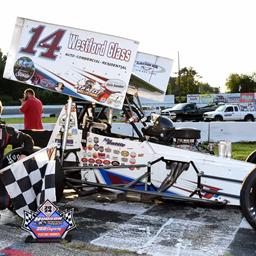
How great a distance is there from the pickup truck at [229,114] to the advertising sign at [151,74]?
24.5 meters

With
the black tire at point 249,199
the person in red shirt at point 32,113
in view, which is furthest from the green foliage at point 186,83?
the black tire at point 249,199

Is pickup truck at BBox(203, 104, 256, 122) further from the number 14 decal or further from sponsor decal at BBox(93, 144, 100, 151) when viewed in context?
the number 14 decal

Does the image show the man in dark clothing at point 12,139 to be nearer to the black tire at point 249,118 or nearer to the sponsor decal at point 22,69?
the sponsor decal at point 22,69

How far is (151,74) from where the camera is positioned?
A: 20.3ft

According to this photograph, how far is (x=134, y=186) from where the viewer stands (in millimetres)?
5348

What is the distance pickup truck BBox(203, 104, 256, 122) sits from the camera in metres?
30.2

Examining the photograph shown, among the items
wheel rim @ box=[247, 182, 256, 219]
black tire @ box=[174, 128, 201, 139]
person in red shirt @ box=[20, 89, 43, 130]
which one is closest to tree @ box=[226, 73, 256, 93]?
person in red shirt @ box=[20, 89, 43, 130]

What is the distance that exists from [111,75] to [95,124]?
3.21 feet

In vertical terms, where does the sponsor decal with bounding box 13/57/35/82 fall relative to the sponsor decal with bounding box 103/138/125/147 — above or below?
above

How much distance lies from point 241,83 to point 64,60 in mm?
78296

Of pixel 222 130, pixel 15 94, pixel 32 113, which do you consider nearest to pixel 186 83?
pixel 15 94

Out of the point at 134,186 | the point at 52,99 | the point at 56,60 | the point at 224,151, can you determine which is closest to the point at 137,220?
the point at 134,186

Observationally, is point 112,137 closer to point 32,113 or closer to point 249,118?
point 32,113

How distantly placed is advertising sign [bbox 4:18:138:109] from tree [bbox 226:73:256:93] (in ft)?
248
